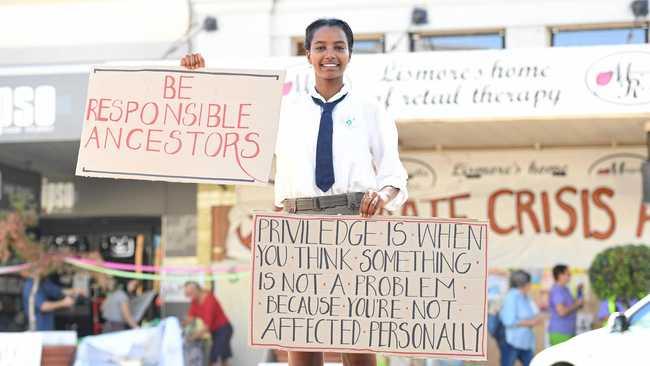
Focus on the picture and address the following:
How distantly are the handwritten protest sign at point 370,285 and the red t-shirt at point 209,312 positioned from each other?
11253 mm

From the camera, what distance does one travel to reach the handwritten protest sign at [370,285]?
4.97m

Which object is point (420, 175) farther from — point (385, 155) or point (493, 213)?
point (385, 155)

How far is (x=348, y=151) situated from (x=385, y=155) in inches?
6.9

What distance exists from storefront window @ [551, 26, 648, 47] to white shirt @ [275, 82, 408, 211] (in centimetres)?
1156

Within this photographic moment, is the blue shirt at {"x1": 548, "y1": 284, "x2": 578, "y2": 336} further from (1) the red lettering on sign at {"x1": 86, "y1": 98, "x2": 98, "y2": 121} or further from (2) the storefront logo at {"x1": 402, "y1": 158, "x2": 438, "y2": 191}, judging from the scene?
(1) the red lettering on sign at {"x1": 86, "y1": 98, "x2": 98, "y2": 121}

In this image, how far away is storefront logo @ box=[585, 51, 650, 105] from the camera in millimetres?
12992

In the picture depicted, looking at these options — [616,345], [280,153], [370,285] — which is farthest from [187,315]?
[370,285]

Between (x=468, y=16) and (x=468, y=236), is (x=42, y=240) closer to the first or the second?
(x=468, y=16)

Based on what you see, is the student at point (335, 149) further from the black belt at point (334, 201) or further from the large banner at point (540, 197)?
the large banner at point (540, 197)

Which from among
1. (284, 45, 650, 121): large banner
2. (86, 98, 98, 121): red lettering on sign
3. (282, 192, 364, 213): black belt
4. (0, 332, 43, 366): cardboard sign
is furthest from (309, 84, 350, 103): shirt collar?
(284, 45, 650, 121): large banner

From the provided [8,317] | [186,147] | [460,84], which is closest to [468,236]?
[186,147]

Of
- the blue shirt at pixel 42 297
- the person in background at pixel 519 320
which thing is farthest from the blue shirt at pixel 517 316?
the blue shirt at pixel 42 297

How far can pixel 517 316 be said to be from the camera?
14.6 m

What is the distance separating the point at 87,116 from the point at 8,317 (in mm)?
13518
